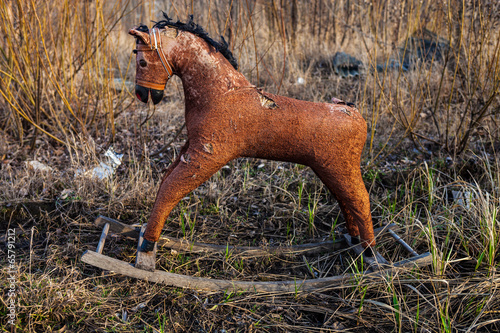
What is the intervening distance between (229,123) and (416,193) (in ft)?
6.73

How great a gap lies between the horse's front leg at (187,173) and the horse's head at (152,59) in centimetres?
33

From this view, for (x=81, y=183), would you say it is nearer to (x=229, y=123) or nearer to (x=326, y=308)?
(x=229, y=123)

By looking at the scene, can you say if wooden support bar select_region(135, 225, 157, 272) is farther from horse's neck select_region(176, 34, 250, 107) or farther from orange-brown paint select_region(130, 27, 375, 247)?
horse's neck select_region(176, 34, 250, 107)

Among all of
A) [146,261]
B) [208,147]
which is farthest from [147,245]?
[208,147]

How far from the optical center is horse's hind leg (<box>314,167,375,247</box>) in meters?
1.95

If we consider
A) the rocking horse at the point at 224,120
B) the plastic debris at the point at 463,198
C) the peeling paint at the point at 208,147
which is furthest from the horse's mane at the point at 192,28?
the plastic debris at the point at 463,198

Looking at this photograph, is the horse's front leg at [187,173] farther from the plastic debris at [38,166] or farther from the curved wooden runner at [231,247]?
the plastic debris at [38,166]

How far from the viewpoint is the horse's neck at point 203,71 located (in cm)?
173

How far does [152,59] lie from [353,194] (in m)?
1.24

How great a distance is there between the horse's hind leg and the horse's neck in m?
0.65

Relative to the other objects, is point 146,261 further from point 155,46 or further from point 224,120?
point 155,46

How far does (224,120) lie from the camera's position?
1777 mm

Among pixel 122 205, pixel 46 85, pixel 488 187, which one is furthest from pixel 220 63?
pixel 46 85

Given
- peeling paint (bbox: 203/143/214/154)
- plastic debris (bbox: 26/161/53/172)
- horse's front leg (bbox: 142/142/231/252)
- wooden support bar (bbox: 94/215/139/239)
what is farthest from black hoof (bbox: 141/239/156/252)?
plastic debris (bbox: 26/161/53/172)
